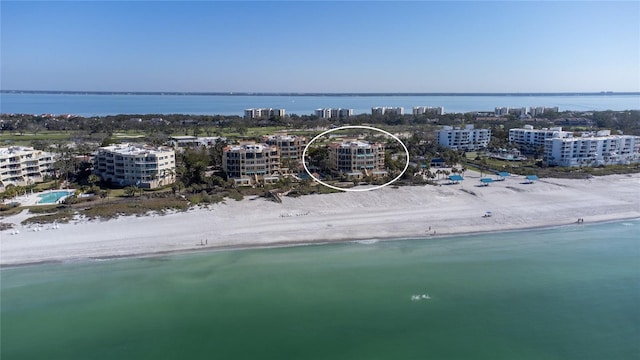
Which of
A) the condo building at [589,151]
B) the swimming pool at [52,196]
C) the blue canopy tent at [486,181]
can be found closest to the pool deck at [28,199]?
the swimming pool at [52,196]

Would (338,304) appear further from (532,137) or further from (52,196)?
(532,137)

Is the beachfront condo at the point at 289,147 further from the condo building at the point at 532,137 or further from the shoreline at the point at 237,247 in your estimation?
the condo building at the point at 532,137

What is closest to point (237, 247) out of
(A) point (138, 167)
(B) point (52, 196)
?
(A) point (138, 167)

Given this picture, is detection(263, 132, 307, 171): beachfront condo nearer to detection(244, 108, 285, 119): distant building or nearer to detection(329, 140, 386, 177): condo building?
detection(329, 140, 386, 177): condo building

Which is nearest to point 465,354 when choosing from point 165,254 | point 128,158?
point 165,254

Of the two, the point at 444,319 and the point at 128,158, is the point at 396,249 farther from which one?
the point at 128,158

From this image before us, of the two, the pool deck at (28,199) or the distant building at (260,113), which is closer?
the pool deck at (28,199)

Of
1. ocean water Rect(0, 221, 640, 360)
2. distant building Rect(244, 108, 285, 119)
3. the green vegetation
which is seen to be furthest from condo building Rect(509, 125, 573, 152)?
distant building Rect(244, 108, 285, 119)
